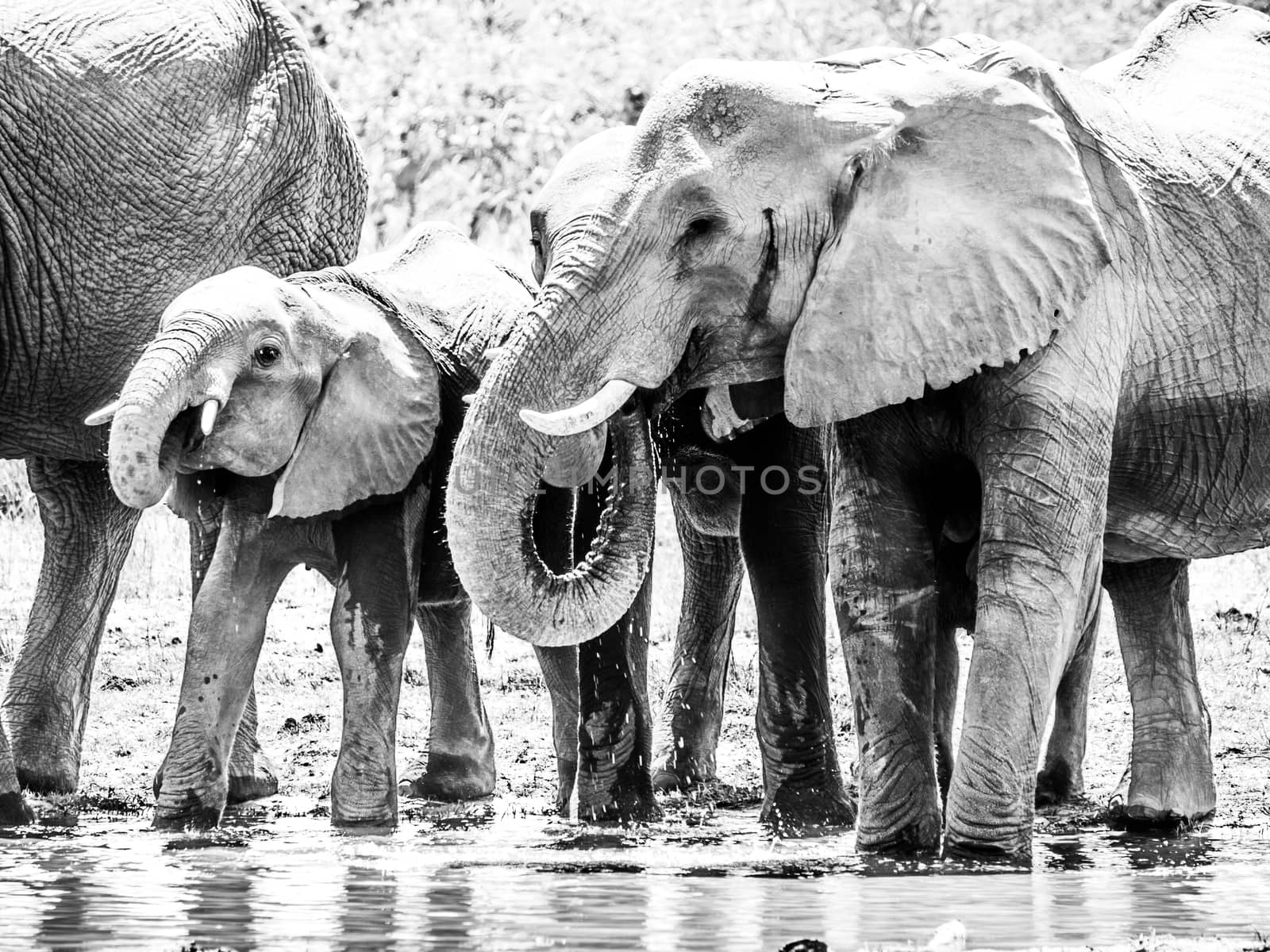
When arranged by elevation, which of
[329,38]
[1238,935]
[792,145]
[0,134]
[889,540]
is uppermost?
[329,38]

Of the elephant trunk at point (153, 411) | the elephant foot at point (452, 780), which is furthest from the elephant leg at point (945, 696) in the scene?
the elephant trunk at point (153, 411)

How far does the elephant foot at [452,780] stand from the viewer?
331 inches

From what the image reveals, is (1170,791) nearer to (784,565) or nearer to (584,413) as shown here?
(784,565)

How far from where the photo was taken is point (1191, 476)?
6.82 metres

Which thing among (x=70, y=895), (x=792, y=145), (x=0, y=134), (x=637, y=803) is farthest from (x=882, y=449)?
(x=0, y=134)

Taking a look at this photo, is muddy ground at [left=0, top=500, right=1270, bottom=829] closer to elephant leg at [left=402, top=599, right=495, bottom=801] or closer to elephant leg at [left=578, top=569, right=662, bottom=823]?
elephant leg at [left=402, top=599, right=495, bottom=801]

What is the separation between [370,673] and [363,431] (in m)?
0.73

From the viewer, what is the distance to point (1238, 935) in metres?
5.30

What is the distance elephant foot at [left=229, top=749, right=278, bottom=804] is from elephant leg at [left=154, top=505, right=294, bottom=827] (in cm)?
87

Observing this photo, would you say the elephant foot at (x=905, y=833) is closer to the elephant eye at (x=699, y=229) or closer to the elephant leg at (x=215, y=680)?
the elephant eye at (x=699, y=229)

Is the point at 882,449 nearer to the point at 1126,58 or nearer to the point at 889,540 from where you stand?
the point at 889,540

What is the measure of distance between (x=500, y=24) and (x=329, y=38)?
1.49 meters

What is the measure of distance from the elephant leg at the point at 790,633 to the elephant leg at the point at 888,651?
94 cm

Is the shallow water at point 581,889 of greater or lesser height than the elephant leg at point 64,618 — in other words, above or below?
below
